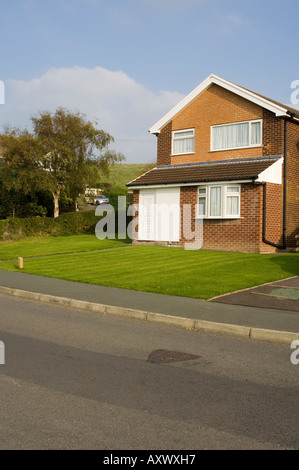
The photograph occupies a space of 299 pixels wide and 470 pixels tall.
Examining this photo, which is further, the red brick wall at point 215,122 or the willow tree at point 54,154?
the willow tree at point 54,154

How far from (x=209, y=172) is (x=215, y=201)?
4.91 ft

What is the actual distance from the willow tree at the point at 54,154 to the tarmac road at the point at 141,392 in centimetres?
2820

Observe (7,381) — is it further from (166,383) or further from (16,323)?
(16,323)

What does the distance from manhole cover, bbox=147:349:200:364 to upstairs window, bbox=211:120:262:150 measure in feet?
53.4

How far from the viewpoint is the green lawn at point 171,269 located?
12.4 metres

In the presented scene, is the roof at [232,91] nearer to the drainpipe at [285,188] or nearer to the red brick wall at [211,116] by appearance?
the red brick wall at [211,116]

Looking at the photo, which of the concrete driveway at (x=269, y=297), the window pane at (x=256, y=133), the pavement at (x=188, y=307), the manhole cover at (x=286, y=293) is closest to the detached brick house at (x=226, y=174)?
the window pane at (x=256, y=133)

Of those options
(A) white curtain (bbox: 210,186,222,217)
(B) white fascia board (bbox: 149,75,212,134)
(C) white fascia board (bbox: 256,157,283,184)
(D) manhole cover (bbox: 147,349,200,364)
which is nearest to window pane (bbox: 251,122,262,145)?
(C) white fascia board (bbox: 256,157,283,184)

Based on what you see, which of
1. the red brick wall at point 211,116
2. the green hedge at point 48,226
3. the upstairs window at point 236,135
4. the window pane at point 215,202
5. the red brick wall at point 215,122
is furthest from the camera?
the green hedge at point 48,226

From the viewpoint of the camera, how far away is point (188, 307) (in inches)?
387

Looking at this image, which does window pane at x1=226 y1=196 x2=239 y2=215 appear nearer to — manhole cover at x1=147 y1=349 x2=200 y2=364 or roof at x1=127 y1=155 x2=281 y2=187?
roof at x1=127 y1=155 x2=281 y2=187

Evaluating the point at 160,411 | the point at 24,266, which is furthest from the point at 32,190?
the point at 160,411

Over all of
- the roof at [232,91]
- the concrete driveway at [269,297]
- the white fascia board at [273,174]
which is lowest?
the concrete driveway at [269,297]
